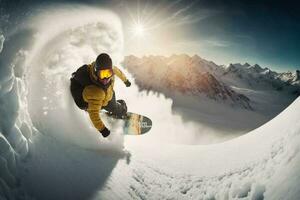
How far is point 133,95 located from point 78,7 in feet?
566

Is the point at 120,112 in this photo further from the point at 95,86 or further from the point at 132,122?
the point at 95,86

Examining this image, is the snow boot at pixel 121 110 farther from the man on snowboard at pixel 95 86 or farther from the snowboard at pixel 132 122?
the man on snowboard at pixel 95 86

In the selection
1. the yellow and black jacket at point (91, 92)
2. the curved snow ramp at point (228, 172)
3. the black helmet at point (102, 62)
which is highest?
the black helmet at point (102, 62)

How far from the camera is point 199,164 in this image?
9.10 metres

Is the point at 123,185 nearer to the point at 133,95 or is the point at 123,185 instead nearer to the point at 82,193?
the point at 82,193

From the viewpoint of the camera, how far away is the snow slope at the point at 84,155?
5.52m

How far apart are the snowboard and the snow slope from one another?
425 mm

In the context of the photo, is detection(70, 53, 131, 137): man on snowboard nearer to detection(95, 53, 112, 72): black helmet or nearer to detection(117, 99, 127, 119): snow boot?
detection(95, 53, 112, 72): black helmet

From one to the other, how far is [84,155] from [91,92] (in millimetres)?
2090

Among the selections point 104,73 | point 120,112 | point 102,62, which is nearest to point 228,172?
point 104,73

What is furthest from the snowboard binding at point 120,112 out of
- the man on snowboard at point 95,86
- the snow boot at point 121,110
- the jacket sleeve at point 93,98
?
the jacket sleeve at point 93,98

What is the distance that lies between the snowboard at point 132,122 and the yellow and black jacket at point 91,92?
2.68 m

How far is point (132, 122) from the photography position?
37.1 ft

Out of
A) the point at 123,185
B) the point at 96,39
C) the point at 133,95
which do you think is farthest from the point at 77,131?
the point at 133,95
